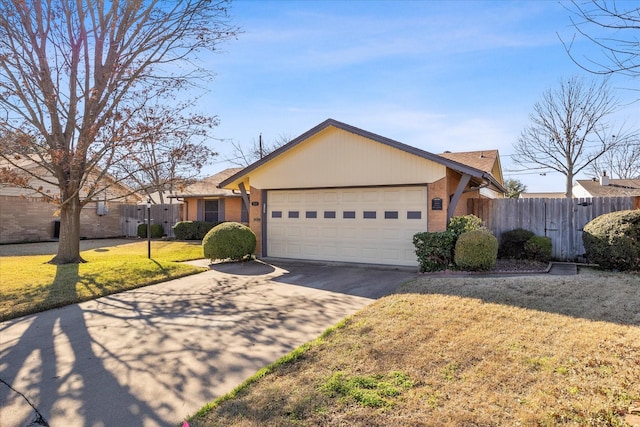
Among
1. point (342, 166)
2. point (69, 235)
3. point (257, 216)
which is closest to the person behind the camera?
point (342, 166)

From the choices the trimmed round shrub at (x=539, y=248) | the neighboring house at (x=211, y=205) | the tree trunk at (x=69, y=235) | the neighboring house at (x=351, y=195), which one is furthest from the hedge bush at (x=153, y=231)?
the trimmed round shrub at (x=539, y=248)

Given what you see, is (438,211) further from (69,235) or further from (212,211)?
(212,211)

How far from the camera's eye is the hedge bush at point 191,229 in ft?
66.4

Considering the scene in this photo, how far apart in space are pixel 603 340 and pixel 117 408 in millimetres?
5136

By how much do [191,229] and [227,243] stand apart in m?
10.4

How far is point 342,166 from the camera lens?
10.9 m

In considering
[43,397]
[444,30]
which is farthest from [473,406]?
[444,30]

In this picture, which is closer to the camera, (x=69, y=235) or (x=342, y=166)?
(x=342, y=166)

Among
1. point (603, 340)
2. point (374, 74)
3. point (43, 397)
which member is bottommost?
point (43, 397)

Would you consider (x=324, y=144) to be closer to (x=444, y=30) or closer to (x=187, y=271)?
(x=444, y=30)

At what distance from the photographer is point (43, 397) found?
11.2ft

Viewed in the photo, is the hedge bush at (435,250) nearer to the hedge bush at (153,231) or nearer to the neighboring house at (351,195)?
the neighboring house at (351,195)

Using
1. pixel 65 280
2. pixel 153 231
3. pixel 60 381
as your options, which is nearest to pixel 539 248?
pixel 60 381

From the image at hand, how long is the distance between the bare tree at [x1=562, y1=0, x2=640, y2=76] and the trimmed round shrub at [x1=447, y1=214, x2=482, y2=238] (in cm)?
555
